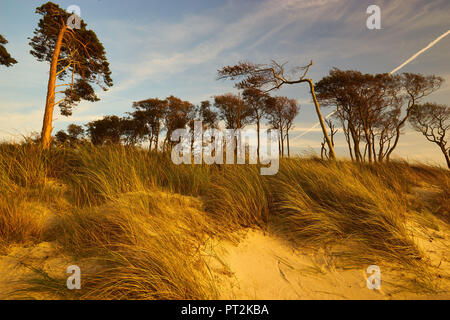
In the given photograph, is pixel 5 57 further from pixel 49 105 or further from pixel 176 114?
pixel 176 114

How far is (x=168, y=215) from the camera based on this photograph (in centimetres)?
296

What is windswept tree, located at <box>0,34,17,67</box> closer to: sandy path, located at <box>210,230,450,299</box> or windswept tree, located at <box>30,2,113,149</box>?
windswept tree, located at <box>30,2,113,149</box>

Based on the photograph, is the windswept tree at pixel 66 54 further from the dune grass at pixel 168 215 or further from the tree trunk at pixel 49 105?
the dune grass at pixel 168 215

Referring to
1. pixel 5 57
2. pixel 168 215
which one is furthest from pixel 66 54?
pixel 168 215

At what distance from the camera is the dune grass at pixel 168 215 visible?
2047 millimetres

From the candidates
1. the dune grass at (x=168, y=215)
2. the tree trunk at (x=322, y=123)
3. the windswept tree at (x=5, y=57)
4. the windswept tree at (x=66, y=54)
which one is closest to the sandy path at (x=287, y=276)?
the dune grass at (x=168, y=215)

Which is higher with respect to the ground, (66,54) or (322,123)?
(66,54)

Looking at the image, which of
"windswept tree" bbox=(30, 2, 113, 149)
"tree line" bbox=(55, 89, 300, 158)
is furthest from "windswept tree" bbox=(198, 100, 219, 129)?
"windswept tree" bbox=(30, 2, 113, 149)
